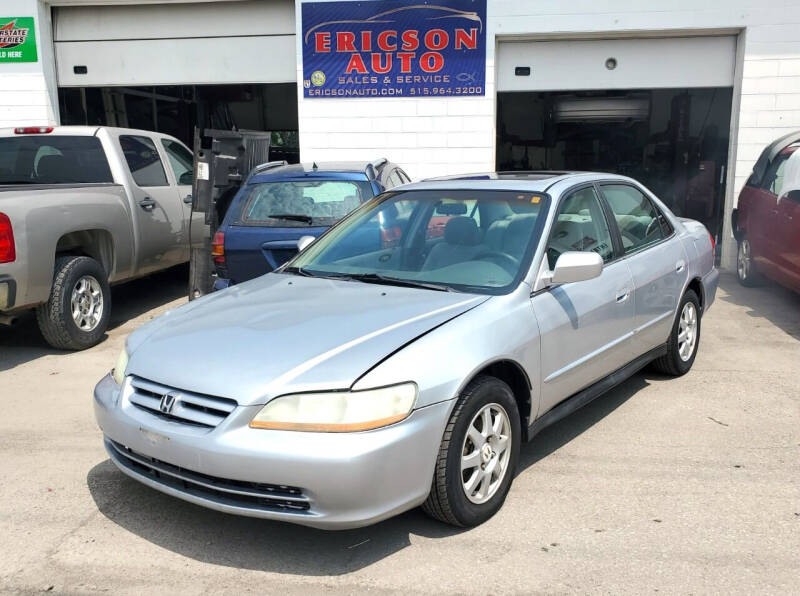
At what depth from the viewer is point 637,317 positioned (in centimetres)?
449

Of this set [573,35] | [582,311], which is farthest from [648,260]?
[573,35]

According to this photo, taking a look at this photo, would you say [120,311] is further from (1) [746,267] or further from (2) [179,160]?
(1) [746,267]

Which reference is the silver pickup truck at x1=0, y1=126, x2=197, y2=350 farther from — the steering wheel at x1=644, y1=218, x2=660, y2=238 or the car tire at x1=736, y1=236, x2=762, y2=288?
the car tire at x1=736, y1=236, x2=762, y2=288

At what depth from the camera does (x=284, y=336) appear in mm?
3191

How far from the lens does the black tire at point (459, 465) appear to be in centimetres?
301

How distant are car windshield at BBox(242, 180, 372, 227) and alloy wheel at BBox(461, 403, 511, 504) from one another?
318cm

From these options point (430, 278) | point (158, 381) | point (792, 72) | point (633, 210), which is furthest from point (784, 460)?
point (792, 72)

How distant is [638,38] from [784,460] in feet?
25.4

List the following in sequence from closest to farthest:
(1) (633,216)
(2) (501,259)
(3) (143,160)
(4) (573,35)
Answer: (2) (501,259), (1) (633,216), (3) (143,160), (4) (573,35)

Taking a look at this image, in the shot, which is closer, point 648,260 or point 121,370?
point 121,370

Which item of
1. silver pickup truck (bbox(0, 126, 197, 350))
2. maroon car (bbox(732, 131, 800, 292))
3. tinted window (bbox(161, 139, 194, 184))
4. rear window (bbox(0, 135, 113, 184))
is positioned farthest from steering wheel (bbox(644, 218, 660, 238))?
tinted window (bbox(161, 139, 194, 184))

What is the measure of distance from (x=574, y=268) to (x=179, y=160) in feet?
19.9

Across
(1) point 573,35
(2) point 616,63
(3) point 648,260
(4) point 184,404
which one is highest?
(1) point 573,35

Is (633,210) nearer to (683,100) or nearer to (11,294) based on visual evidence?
(11,294)
